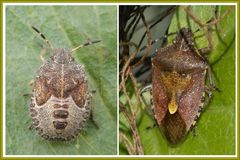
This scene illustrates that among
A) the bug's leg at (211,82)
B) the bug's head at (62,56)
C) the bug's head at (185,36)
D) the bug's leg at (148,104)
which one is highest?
the bug's head at (185,36)

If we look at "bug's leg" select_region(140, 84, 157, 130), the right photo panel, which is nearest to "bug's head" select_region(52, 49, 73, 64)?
the right photo panel

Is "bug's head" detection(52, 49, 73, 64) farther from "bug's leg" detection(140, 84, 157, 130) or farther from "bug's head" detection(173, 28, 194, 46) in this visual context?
"bug's head" detection(173, 28, 194, 46)

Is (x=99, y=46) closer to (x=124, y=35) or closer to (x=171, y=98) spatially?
(x=124, y=35)

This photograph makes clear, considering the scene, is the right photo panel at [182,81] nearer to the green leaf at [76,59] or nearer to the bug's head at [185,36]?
the bug's head at [185,36]

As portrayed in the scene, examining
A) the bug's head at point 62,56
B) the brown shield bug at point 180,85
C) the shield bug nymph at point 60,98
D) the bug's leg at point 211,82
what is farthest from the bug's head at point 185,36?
the bug's head at point 62,56

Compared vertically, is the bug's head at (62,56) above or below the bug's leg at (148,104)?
above

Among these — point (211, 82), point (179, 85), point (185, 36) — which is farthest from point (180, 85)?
point (185, 36)

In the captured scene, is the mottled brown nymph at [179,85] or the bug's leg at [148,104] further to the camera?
the bug's leg at [148,104]
